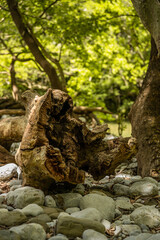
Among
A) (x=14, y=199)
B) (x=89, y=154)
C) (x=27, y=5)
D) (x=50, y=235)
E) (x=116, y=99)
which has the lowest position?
(x=116, y=99)

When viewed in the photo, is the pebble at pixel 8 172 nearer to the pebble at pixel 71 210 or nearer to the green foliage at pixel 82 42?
the pebble at pixel 71 210

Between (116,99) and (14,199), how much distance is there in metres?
13.0

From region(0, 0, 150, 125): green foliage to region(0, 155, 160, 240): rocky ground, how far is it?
412 centimetres

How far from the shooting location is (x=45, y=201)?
221 centimetres

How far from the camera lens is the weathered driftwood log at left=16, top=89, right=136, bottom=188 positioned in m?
2.18

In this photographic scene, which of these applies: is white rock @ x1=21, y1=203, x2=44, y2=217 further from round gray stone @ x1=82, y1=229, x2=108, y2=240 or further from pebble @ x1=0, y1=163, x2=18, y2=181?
pebble @ x1=0, y1=163, x2=18, y2=181

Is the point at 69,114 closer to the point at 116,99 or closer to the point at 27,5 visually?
the point at 27,5

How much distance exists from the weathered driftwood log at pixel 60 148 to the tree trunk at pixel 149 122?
810 mm

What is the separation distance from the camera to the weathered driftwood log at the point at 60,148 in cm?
218

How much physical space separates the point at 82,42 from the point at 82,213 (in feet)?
22.3

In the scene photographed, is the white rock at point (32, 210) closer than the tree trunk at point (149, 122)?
Yes

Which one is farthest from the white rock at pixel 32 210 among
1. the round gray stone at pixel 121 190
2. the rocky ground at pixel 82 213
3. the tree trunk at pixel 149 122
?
the tree trunk at pixel 149 122

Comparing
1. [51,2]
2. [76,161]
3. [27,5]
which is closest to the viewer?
[76,161]

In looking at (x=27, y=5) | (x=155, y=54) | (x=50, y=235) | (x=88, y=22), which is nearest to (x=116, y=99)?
(x=88, y=22)
